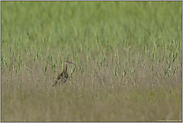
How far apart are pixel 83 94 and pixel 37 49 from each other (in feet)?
7.03

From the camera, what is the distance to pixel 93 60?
284 inches

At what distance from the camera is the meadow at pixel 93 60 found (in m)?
5.50

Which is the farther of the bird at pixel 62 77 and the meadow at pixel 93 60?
the bird at pixel 62 77

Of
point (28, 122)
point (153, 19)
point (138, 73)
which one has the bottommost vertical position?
point (28, 122)

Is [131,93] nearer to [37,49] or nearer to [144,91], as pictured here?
[144,91]

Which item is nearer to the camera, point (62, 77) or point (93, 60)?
point (62, 77)

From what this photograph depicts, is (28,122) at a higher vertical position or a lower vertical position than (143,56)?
lower

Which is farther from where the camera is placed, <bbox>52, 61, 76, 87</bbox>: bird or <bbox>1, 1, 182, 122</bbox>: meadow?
<bbox>52, 61, 76, 87</bbox>: bird

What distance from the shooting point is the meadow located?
5.50m

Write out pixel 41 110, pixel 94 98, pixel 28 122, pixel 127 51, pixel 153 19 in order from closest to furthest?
pixel 28 122 < pixel 41 110 < pixel 94 98 < pixel 127 51 < pixel 153 19

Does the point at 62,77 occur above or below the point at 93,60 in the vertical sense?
below

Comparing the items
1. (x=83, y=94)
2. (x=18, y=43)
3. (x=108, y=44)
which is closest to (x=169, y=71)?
(x=108, y=44)

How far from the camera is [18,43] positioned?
765 cm

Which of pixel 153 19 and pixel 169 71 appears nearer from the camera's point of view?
pixel 169 71
